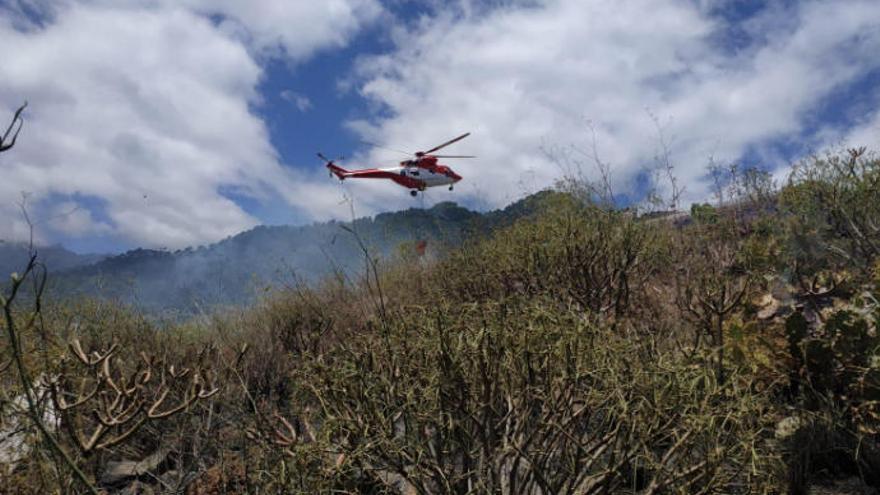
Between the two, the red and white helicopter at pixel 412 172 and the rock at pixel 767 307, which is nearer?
the rock at pixel 767 307

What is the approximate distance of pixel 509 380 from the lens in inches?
118

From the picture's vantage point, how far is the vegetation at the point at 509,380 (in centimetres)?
264

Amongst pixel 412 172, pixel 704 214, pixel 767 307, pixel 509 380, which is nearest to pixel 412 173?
pixel 412 172

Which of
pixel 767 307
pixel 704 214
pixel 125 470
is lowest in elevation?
pixel 125 470

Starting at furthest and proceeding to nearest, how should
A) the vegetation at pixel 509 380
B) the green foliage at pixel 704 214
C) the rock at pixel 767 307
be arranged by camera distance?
the green foliage at pixel 704 214 → the rock at pixel 767 307 → the vegetation at pixel 509 380

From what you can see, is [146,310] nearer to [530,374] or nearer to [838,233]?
[530,374]

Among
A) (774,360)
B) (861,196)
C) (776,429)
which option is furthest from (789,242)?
(776,429)

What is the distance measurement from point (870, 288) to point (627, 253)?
7.90 ft

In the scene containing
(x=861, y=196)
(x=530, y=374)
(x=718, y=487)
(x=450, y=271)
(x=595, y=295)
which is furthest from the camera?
(x=450, y=271)

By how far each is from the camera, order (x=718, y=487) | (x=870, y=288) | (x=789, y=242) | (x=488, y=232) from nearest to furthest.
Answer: (x=718, y=487) < (x=870, y=288) < (x=789, y=242) < (x=488, y=232)

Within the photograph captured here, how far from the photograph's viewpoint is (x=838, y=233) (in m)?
8.59

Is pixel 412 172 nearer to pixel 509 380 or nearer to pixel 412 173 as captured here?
pixel 412 173

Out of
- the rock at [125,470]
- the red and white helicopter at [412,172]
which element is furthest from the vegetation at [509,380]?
the red and white helicopter at [412,172]

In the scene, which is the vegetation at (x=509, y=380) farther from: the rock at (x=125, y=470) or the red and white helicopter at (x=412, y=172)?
the red and white helicopter at (x=412, y=172)
